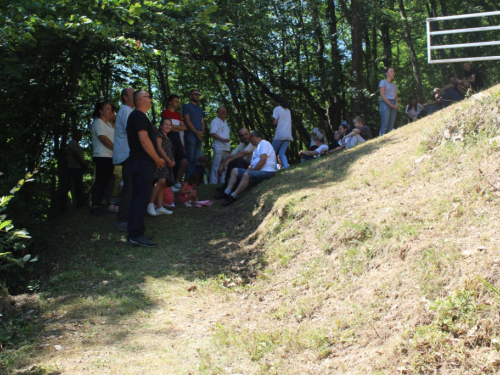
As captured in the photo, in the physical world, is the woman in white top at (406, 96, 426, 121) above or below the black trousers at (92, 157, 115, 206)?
above

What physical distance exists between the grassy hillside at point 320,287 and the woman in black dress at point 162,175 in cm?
100

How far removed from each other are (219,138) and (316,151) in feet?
8.68

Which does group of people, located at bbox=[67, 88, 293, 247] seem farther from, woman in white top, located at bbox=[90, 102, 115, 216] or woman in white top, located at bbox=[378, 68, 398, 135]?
woman in white top, located at bbox=[378, 68, 398, 135]

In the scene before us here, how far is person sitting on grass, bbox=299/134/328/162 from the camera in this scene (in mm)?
12305

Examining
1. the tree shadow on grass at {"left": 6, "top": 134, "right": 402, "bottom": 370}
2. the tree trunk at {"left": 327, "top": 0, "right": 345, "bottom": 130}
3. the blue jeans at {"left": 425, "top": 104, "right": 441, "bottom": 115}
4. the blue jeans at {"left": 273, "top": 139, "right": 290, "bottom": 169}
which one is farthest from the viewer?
the tree trunk at {"left": 327, "top": 0, "right": 345, "bottom": 130}

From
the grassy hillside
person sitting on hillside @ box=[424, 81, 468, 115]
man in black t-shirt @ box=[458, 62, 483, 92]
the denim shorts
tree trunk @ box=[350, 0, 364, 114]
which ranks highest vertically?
tree trunk @ box=[350, 0, 364, 114]

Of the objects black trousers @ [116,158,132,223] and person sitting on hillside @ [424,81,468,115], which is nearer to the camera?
black trousers @ [116,158,132,223]

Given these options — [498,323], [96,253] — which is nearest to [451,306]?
[498,323]

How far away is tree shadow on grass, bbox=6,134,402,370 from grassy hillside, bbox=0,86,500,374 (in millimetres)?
28

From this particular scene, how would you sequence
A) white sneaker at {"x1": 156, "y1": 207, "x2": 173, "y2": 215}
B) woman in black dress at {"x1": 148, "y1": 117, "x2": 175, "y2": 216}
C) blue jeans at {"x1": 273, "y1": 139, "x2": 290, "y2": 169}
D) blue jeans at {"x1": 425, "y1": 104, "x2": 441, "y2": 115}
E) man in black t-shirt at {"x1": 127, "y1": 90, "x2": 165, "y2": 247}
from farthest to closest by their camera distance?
blue jeans at {"x1": 425, "y1": 104, "x2": 441, "y2": 115} < blue jeans at {"x1": 273, "y1": 139, "x2": 290, "y2": 169} < white sneaker at {"x1": 156, "y1": 207, "x2": 173, "y2": 215} < woman in black dress at {"x1": 148, "y1": 117, "x2": 175, "y2": 216} < man in black t-shirt at {"x1": 127, "y1": 90, "x2": 165, "y2": 247}

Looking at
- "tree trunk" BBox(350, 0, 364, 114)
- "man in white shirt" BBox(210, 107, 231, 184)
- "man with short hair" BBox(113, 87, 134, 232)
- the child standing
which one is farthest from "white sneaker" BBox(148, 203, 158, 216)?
"tree trunk" BBox(350, 0, 364, 114)

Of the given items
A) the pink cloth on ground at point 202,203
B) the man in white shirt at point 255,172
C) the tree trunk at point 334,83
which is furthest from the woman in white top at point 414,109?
the pink cloth on ground at point 202,203

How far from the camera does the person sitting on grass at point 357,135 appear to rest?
11.0 m

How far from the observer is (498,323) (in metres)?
3.09
